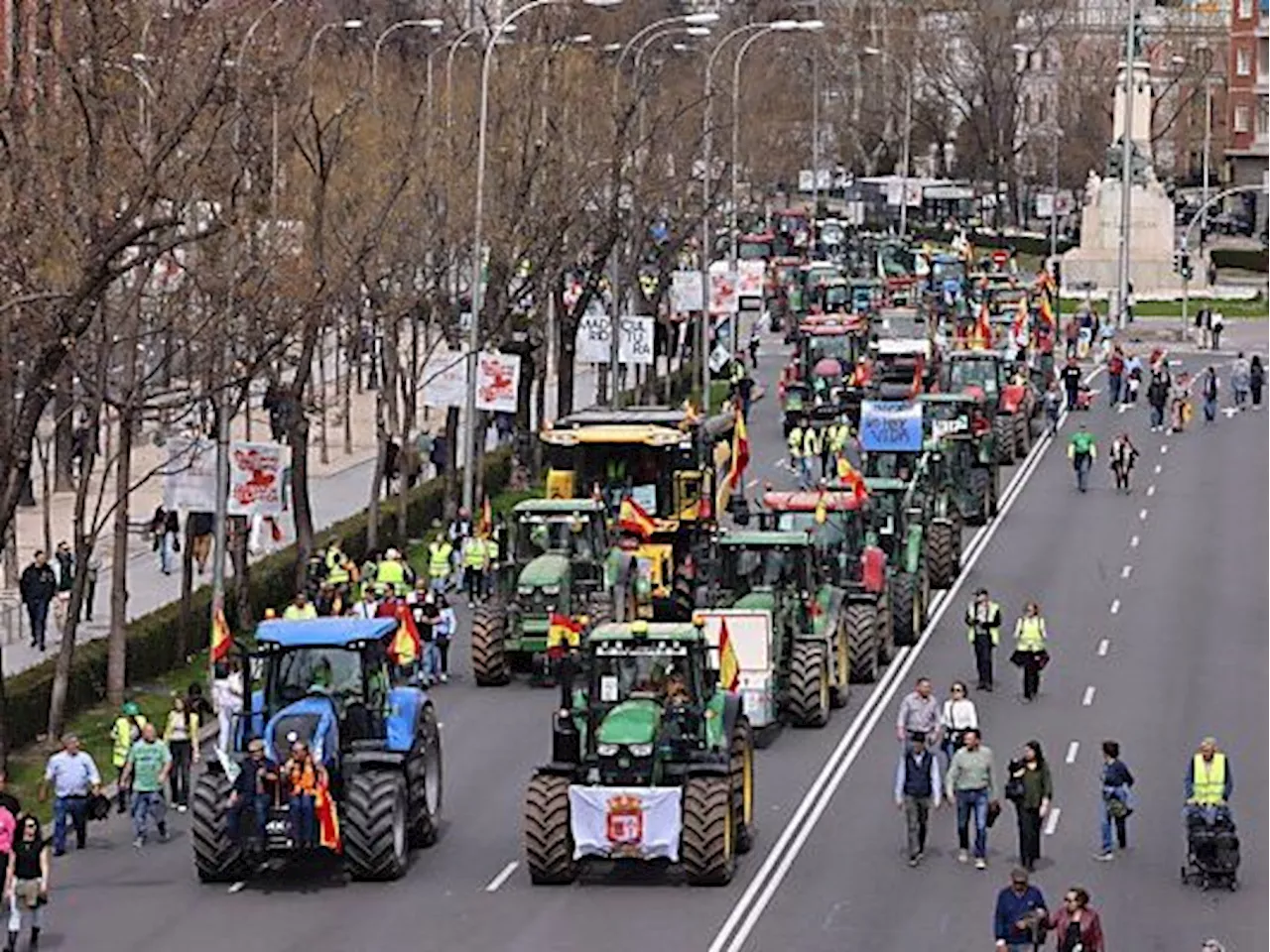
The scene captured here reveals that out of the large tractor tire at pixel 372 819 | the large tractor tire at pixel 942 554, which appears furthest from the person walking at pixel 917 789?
the large tractor tire at pixel 942 554

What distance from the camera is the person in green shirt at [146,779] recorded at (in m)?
37.2

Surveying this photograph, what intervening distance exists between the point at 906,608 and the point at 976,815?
14.7 meters

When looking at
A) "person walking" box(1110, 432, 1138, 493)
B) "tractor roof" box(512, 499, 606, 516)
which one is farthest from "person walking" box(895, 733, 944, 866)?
"person walking" box(1110, 432, 1138, 493)

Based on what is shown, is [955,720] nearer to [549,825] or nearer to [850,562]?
[549,825]

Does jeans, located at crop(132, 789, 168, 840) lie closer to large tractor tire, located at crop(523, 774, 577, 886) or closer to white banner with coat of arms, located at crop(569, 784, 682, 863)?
large tractor tire, located at crop(523, 774, 577, 886)

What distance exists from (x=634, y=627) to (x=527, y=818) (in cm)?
250

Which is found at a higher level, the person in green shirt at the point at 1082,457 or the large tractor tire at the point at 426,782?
the person in green shirt at the point at 1082,457

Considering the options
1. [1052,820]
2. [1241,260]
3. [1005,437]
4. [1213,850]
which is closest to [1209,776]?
[1213,850]

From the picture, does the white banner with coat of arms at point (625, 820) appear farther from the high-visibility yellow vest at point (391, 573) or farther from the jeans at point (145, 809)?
the high-visibility yellow vest at point (391, 573)

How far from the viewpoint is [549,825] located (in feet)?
113

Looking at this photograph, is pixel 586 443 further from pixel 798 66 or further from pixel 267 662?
pixel 798 66

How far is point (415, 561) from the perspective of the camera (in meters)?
60.9

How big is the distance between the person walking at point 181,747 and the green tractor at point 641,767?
5.43 m

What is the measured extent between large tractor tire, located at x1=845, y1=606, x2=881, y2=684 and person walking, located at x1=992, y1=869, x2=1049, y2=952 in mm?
17204
